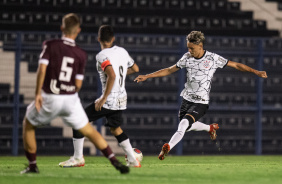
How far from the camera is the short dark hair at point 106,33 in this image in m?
7.18

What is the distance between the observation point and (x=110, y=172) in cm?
659

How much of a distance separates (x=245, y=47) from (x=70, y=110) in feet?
29.3

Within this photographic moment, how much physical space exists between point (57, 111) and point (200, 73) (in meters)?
3.17

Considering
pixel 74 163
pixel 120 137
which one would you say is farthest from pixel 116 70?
pixel 74 163

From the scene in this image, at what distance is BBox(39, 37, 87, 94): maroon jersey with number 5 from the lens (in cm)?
Result: 587

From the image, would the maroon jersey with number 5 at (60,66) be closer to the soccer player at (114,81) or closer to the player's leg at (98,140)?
the player's leg at (98,140)

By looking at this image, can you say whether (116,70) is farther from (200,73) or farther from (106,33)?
(200,73)

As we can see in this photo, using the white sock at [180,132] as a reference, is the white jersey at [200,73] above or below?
above

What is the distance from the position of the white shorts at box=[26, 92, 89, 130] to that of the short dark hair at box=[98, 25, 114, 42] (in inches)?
56.0

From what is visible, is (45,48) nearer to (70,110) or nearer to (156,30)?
(70,110)

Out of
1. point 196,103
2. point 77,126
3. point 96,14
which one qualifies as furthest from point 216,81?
point 77,126

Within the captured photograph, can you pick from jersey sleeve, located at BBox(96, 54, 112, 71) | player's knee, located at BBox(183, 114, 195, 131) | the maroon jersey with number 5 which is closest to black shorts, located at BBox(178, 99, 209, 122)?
player's knee, located at BBox(183, 114, 195, 131)

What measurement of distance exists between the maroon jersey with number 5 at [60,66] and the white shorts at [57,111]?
6 centimetres

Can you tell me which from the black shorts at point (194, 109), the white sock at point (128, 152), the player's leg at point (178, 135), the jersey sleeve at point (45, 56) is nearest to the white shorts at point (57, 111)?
the jersey sleeve at point (45, 56)
